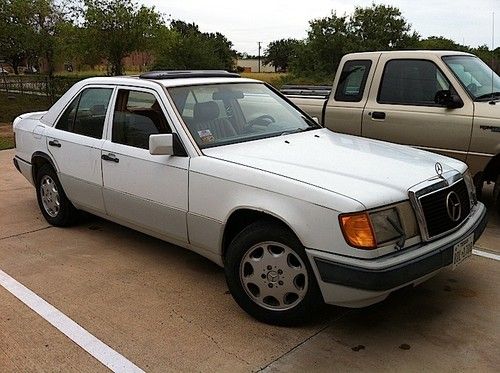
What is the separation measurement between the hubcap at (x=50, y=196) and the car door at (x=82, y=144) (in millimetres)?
295

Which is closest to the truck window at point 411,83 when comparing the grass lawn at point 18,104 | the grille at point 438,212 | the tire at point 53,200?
the grille at point 438,212

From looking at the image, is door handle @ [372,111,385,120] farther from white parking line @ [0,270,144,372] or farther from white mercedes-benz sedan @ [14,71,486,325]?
white parking line @ [0,270,144,372]

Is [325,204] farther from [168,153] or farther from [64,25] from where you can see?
[64,25]

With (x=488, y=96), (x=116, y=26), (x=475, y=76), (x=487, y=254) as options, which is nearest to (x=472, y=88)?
(x=488, y=96)

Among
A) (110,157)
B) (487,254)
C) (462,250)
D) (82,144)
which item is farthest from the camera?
(82,144)

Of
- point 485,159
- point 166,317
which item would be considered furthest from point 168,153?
point 485,159

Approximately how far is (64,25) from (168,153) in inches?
860

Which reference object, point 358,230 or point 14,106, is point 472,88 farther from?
point 14,106

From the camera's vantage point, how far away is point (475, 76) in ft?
19.4

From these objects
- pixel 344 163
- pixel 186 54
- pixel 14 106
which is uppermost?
pixel 186 54

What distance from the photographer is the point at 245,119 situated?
4.45 m

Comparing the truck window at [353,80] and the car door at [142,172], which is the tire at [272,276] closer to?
the car door at [142,172]

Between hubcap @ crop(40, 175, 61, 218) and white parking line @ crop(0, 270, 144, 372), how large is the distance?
1.30 metres

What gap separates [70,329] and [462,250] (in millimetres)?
2631
